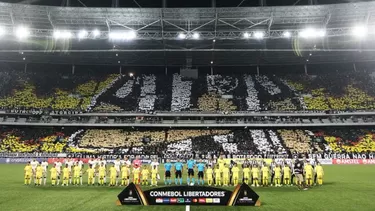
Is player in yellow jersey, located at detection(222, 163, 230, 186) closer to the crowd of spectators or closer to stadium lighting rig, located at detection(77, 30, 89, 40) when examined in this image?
stadium lighting rig, located at detection(77, 30, 89, 40)

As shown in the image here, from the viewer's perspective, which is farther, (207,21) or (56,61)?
(56,61)

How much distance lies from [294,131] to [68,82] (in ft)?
119

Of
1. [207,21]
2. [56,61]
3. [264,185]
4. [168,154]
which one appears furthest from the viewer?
[56,61]

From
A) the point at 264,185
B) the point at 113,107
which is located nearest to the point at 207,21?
the point at 113,107

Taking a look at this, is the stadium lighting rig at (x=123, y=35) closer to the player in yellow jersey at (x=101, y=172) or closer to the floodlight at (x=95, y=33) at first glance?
the floodlight at (x=95, y=33)

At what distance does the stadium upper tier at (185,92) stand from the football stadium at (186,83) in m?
0.26

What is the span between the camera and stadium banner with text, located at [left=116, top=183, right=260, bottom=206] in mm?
14789

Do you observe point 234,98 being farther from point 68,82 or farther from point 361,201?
point 361,201

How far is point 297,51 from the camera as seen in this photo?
53.5 m

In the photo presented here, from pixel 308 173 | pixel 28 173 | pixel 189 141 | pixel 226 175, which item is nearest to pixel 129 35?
pixel 189 141

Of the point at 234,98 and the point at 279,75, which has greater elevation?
the point at 279,75

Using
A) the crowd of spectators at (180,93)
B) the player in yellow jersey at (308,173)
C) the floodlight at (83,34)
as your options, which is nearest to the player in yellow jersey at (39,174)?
the player in yellow jersey at (308,173)

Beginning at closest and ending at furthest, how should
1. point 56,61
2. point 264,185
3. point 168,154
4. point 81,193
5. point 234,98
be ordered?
point 81,193 < point 264,185 < point 168,154 < point 234,98 < point 56,61

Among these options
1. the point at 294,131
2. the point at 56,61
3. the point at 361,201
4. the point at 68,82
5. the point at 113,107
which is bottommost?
the point at 361,201
